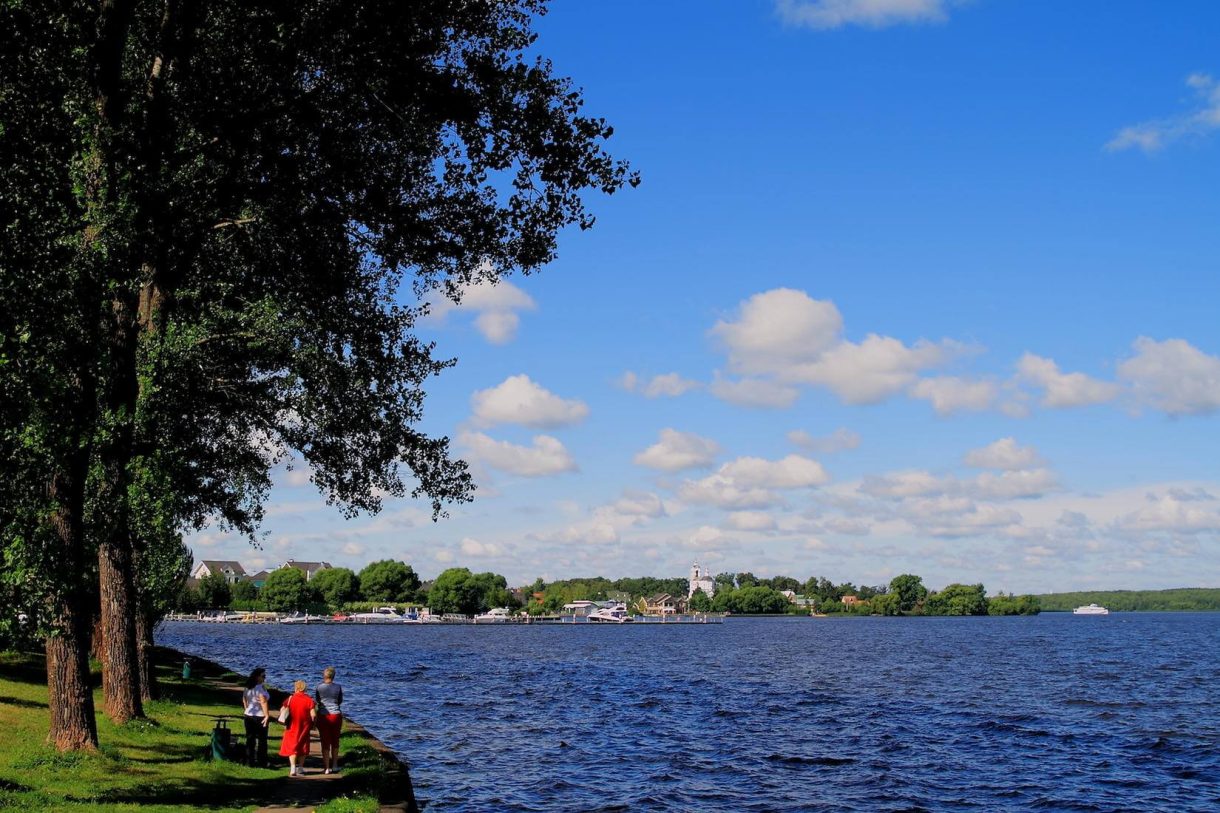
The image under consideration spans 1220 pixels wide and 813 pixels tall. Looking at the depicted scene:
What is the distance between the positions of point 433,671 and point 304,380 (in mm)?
53126

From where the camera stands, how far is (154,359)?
71.2ft

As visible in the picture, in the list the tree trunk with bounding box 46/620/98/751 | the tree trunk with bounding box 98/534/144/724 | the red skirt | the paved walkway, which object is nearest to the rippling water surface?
the paved walkway

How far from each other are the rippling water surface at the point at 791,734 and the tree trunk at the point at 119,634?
7820mm

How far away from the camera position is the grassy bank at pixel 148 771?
17.0 metres

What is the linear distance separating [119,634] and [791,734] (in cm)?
2668

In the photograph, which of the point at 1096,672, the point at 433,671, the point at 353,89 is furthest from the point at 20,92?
the point at 1096,672

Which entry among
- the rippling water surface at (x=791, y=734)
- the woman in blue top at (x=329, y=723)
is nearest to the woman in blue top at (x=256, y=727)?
the woman in blue top at (x=329, y=723)

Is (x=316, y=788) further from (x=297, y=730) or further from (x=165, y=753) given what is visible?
(x=165, y=753)

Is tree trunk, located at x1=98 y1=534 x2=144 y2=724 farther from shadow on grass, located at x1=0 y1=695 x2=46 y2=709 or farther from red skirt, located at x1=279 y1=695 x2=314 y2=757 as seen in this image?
red skirt, located at x1=279 y1=695 x2=314 y2=757

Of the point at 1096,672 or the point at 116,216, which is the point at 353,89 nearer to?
the point at 116,216

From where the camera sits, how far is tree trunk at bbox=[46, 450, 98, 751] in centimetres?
1834

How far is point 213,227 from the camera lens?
23656 mm

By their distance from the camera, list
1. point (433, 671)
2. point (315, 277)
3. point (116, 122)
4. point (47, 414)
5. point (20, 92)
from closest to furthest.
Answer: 1. point (47, 414)
2. point (20, 92)
3. point (116, 122)
4. point (315, 277)
5. point (433, 671)

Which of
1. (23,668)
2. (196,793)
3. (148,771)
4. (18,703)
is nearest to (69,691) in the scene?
(148,771)
